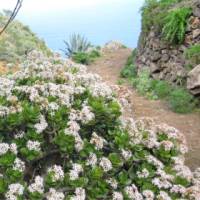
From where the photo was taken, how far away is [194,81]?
31.7ft

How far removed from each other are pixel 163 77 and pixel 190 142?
396 cm

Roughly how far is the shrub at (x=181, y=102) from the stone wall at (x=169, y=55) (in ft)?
2.01

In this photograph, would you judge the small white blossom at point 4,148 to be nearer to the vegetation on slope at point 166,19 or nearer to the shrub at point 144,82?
the shrub at point 144,82

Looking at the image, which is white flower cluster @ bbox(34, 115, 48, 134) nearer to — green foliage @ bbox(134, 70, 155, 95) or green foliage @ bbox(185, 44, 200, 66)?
green foliage @ bbox(185, 44, 200, 66)

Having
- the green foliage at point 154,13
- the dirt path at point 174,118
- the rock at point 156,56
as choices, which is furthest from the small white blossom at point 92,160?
the green foliage at point 154,13

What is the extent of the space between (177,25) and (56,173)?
7507 millimetres

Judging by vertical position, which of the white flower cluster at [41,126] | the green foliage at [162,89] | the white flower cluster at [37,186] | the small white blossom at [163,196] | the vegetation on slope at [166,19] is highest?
the vegetation on slope at [166,19]

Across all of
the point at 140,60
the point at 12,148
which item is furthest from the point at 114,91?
the point at 140,60

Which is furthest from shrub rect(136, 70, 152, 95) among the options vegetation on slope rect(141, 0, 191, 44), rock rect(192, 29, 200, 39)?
rock rect(192, 29, 200, 39)

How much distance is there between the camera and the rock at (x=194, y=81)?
960 cm

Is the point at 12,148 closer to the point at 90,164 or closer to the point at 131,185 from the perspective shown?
the point at 90,164

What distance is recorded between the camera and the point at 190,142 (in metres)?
8.06

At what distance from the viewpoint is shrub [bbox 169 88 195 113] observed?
32.0 ft

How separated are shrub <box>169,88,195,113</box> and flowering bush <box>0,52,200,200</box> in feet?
15.1
